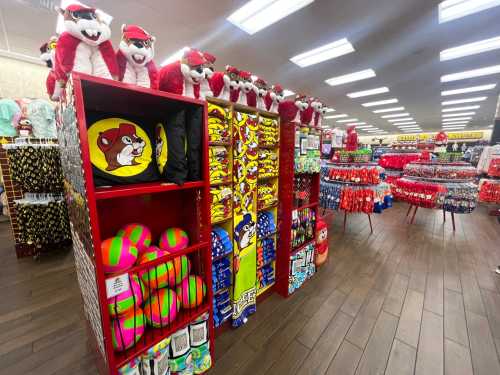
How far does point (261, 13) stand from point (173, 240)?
332 centimetres

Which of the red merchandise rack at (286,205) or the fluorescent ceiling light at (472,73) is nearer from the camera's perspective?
the red merchandise rack at (286,205)

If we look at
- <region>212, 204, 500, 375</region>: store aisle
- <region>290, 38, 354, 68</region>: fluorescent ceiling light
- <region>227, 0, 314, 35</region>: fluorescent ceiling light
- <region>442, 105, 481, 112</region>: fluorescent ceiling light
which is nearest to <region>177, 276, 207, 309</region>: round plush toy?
<region>212, 204, 500, 375</region>: store aisle

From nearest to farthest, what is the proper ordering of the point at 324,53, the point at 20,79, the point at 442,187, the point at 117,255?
the point at 117,255, the point at 442,187, the point at 324,53, the point at 20,79

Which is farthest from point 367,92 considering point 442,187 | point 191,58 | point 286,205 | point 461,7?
point 191,58

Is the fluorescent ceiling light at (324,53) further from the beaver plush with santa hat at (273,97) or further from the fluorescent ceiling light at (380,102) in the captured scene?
the fluorescent ceiling light at (380,102)

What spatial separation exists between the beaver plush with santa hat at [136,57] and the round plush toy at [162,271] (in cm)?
85

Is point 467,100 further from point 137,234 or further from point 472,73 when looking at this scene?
point 137,234

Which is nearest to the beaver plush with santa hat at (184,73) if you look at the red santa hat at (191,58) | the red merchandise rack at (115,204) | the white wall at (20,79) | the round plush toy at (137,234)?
the red santa hat at (191,58)

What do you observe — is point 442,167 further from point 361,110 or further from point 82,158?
point 361,110

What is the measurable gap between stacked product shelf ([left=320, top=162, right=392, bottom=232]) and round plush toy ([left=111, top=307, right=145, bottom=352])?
300 centimetres

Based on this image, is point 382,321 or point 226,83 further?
point 382,321

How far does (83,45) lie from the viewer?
75cm

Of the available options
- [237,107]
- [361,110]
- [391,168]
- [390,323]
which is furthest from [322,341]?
[361,110]

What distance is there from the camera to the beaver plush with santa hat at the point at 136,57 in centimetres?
83
